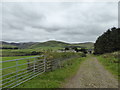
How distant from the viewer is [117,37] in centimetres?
3997

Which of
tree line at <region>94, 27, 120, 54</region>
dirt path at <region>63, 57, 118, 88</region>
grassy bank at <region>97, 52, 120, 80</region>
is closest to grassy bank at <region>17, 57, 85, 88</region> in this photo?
dirt path at <region>63, 57, 118, 88</region>

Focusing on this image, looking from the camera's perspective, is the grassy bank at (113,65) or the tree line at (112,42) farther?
the tree line at (112,42)

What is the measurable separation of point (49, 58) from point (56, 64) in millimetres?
1245

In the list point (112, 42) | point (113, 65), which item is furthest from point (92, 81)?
point (112, 42)

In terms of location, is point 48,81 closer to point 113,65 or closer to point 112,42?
point 113,65

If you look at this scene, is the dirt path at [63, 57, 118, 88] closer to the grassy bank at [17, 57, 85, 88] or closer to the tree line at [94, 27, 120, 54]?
the grassy bank at [17, 57, 85, 88]

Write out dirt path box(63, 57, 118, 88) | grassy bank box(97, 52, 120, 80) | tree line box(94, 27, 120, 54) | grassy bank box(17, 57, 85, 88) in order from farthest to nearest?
tree line box(94, 27, 120, 54) < grassy bank box(97, 52, 120, 80) < dirt path box(63, 57, 118, 88) < grassy bank box(17, 57, 85, 88)

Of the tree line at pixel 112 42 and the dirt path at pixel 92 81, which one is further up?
the tree line at pixel 112 42

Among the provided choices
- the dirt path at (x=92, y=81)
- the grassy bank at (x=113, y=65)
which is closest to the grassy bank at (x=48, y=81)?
the dirt path at (x=92, y=81)

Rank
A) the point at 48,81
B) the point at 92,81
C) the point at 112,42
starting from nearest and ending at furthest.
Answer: the point at 48,81 → the point at 92,81 → the point at 112,42

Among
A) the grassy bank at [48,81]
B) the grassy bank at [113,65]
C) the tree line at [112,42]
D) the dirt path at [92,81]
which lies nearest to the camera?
the grassy bank at [48,81]

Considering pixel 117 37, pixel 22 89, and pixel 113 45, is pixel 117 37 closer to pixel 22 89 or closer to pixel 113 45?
pixel 113 45

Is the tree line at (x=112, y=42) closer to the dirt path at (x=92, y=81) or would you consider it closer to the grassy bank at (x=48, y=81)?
the dirt path at (x=92, y=81)

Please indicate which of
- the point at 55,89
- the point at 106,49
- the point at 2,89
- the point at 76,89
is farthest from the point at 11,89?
the point at 106,49
